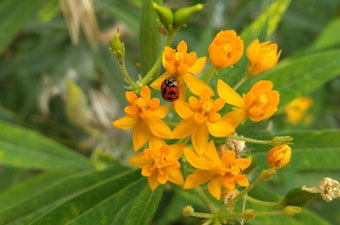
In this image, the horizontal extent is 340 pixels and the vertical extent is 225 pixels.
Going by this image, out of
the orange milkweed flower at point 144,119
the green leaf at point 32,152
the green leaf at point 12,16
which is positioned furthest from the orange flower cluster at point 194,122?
the green leaf at point 12,16

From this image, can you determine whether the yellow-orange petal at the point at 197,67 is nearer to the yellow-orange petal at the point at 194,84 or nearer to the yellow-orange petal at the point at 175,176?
the yellow-orange petal at the point at 194,84

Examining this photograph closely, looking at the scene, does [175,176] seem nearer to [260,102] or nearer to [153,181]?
[153,181]

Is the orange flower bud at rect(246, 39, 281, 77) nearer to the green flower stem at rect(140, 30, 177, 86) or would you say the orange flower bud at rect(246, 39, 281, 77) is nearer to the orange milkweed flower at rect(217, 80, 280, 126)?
the orange milkweed flower at rect(217, 80, 280, 126)

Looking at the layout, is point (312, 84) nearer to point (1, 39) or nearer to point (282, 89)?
point (282, 89)

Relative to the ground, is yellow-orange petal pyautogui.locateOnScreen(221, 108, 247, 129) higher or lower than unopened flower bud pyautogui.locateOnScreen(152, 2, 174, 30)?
lower

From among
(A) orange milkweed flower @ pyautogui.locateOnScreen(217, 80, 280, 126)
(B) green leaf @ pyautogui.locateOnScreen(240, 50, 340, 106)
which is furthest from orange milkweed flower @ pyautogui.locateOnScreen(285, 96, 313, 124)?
(A) orange milkweed flower @ pyautogui.locateOnScreen(217, 80, 280, 126)

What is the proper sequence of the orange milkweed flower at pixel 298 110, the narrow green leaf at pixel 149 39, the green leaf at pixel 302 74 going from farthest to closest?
the orange milkweed flower at pixel 298 110 < the green leaf at pixel 302 74 < the narrow green leaf at pixel 149 39

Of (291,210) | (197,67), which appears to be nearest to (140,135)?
(197,67)
